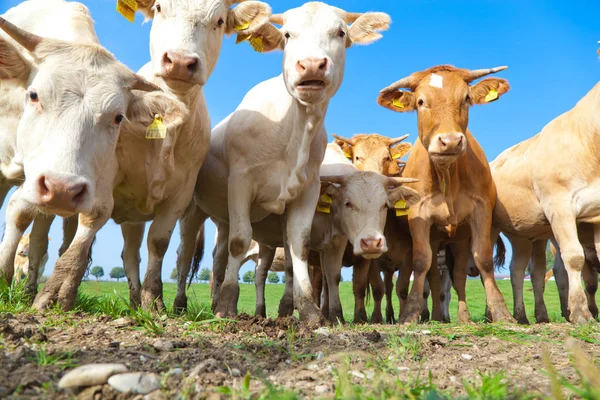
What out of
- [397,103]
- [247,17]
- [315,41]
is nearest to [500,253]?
[397,103]

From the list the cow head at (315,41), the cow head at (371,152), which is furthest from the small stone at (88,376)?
the cow head at (371,152)

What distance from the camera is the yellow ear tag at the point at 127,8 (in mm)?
6020

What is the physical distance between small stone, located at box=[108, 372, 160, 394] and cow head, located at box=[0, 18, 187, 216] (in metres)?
2.02

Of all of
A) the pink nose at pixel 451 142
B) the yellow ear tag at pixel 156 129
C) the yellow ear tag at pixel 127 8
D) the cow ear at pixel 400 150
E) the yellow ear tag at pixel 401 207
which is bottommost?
the yellow ear tag at pixel 401 207

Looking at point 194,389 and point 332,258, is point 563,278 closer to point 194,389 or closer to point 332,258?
point 332,258

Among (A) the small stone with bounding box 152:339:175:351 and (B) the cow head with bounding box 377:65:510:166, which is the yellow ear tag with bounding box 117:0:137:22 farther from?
(A) the small stone with bounding box 152:339:175:351

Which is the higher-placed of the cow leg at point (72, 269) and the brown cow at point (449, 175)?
the brown cow at point (449, 175)

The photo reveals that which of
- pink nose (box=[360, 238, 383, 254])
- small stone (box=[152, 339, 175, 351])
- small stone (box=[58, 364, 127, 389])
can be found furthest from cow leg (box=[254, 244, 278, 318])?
small stone (box=[58, 364, 127, 389])

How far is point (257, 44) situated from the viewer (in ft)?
22.0

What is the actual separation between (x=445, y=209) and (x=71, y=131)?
16.8 feet

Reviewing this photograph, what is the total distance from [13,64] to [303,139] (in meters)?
2.98

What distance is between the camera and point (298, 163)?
6.49 metres

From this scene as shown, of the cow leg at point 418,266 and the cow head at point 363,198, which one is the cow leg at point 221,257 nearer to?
the cow head at point 363,198

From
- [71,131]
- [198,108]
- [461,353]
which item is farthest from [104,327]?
[198,108]
